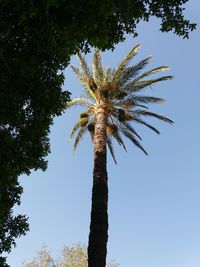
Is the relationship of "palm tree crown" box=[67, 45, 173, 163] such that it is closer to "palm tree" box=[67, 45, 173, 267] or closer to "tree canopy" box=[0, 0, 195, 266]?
"palm tree" box=[67, 45, 173, 267]

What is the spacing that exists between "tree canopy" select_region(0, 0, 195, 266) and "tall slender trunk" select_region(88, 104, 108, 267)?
3441 mm

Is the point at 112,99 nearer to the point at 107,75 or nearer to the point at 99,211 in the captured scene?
the point at 107,75

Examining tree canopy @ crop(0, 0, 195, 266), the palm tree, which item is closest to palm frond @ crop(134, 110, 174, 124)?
the palm tree

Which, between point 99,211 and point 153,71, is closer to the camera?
point 99,211

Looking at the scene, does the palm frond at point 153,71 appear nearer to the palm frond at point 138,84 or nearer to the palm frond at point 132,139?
the palm frond at point 138,84

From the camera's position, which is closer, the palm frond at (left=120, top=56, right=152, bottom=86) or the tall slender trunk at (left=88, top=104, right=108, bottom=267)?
the tall slender trunk at (left=88, top=104, right=108, bottom=267)

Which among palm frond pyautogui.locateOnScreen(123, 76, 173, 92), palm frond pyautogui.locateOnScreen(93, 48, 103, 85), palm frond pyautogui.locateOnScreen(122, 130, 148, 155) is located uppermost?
palm frond pyautogui.locateOnScreen(93, 48, 103, 85)

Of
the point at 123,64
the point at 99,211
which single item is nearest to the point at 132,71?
the point at 123,64

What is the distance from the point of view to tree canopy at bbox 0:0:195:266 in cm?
Result: 885

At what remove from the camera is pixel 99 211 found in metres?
14.5

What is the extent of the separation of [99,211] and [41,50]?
678 centimetres

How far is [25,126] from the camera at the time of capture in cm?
Answer: 1098

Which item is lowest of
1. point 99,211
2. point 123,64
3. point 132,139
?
point 99,211

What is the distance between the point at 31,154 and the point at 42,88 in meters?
1.99
